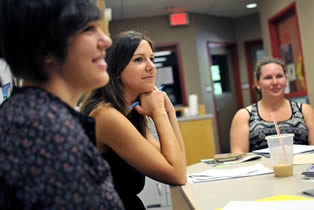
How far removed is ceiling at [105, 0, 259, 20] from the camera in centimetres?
604

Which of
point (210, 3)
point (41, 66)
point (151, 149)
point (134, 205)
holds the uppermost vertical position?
point (210, 3)

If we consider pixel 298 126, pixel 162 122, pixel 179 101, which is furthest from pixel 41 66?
pixel 179 101

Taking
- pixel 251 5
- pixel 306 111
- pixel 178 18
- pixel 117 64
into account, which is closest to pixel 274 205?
pixel 117 64

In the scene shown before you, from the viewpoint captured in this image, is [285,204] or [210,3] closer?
[285,204]

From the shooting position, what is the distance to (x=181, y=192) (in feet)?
4.25

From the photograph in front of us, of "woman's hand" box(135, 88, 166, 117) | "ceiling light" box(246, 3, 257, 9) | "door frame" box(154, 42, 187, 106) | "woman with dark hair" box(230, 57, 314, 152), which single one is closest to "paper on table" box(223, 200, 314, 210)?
"woman's hand" box(135, 88, 166, 117)

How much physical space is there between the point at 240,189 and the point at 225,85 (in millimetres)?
6923

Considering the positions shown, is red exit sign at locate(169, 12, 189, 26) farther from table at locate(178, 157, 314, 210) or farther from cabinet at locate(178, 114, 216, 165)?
table at locate(178, 157, 314, 210)

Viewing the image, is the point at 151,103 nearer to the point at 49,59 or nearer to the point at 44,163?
the point at 49,59

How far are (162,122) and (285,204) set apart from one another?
0.62m

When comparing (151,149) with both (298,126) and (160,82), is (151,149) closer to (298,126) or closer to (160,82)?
(298,126)

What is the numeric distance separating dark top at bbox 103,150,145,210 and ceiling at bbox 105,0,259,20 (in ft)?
15.4

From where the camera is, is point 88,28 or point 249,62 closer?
point 88,28

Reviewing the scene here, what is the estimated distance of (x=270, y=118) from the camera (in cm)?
231
